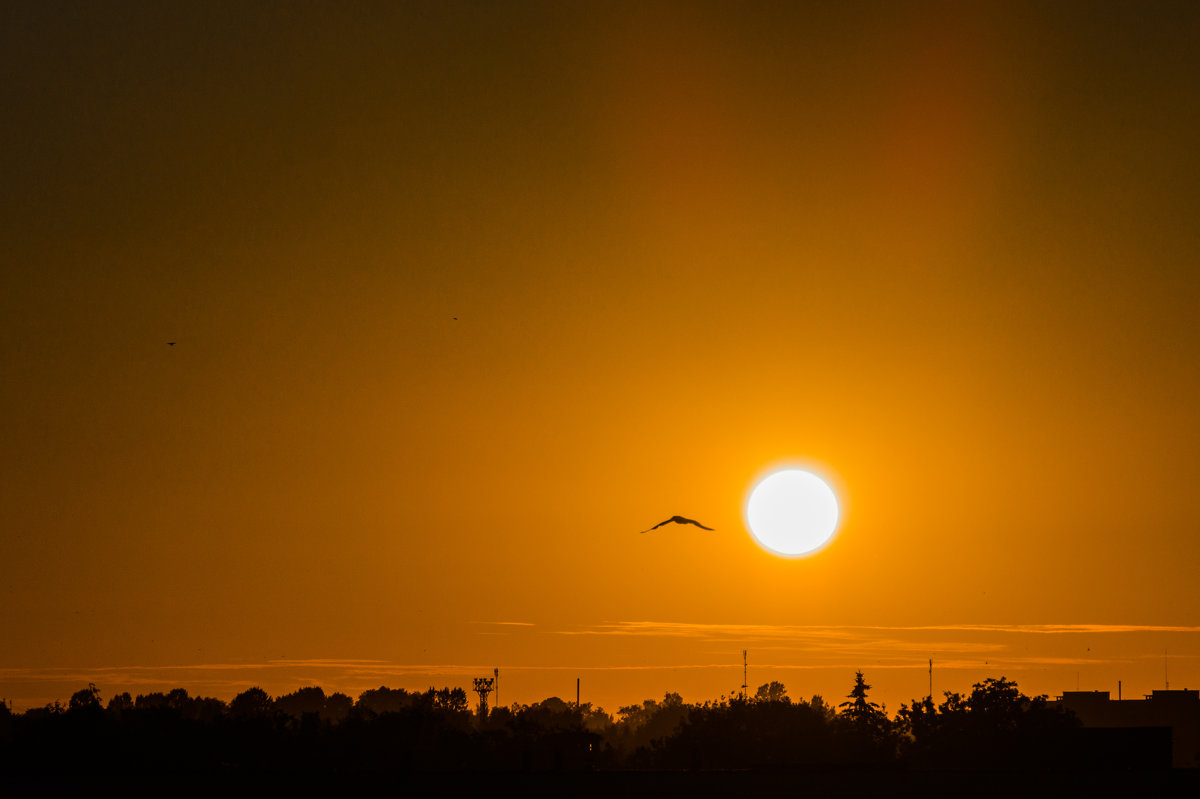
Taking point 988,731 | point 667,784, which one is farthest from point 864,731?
point 667,784

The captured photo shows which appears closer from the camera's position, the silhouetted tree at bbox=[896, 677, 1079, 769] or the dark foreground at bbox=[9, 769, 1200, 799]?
the dark foreground at bbox=[9, 769, 1200, 799]

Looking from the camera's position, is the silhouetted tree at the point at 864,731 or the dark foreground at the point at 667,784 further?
the silhouetted tree at the point at 864,731

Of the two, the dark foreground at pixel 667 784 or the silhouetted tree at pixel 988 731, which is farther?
the silhouetted tree at pixel 988 731

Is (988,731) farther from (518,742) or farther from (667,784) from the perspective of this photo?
(667,784)

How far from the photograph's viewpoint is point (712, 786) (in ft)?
178

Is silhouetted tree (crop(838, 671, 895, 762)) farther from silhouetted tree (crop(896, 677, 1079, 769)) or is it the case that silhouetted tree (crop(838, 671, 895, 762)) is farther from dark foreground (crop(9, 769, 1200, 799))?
dark foreground (crop(9, 769, 1200, 799))

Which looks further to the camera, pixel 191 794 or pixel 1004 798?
pixel 1004 798

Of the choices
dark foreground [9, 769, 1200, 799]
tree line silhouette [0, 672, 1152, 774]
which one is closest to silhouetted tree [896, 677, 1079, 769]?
tree line silhouette [0, 672, 1152, 774]

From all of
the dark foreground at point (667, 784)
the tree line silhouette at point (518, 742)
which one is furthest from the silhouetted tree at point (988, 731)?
the dark foreground at point (667, 784)

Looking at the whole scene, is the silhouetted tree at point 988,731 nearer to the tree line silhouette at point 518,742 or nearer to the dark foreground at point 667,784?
the tree line silhouette at point 518,742

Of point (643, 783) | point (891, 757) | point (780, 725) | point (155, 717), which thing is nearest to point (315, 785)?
point (643, 783)

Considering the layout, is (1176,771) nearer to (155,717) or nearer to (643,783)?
(643,783)

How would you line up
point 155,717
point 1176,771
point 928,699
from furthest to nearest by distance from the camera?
point 928,699 < point 155,717 < point 1176,771

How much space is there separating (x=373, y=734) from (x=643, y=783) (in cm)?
6279
